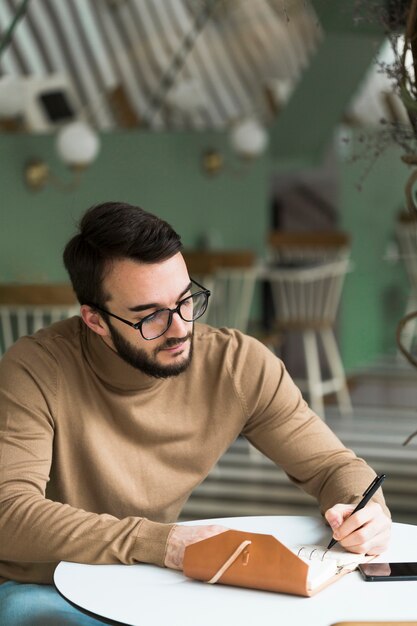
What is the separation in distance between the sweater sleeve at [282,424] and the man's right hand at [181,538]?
396mm

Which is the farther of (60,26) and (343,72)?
(343,72)

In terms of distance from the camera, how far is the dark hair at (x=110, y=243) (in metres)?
2.11

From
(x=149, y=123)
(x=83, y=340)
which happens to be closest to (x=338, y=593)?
(x=83, y=340)

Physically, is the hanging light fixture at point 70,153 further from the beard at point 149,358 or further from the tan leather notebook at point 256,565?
the tan leather notebook at point 256,565

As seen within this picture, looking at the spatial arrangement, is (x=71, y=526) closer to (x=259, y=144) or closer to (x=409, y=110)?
(x=409, y=110)

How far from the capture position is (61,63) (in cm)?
735

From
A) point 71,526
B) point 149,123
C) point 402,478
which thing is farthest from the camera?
point 149,123

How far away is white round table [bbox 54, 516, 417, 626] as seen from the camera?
5.32 feet

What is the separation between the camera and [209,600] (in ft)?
5.57

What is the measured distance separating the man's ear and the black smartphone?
0.66 metres

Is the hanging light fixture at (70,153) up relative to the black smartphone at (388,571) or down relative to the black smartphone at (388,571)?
down

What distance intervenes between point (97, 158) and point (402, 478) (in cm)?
248

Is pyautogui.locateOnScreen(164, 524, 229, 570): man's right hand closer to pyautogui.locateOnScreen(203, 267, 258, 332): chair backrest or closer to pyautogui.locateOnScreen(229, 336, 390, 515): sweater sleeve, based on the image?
pyautogui.locateOnScreen(229, 336, 390, 515): sweater sleeve

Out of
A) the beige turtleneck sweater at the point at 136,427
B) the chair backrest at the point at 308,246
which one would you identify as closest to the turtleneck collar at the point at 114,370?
the beige turtleneck sweater at the point at 136,427
